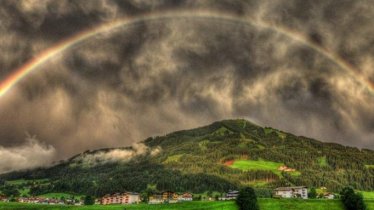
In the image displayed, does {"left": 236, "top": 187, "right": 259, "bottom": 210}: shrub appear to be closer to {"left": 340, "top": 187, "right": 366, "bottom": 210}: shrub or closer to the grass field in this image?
the grass field

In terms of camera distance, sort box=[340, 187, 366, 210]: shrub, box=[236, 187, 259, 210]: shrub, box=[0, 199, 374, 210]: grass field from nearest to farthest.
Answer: box=[236, 187, 259, 210]: shrub, box=[340, 187, 366, 210]: shrub, box=[0, 199, 374, 210]: grass field

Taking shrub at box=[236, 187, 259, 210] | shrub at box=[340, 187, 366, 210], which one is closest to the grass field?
shrub at box=[340, 187, 366, 210]

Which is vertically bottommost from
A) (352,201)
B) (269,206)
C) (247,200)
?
(269,206)

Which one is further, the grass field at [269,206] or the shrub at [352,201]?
the grass field at [269,206]

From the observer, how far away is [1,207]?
19338 cm

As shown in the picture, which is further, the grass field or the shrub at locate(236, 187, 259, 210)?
the grass field

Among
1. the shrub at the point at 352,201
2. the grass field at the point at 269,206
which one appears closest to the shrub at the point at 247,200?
the grass field at the point at 269,206

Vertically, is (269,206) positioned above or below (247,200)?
below

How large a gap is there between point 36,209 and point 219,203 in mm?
89278

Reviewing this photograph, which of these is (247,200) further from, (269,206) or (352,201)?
(352,201)

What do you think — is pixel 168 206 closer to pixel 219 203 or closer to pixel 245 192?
pixel 219 203

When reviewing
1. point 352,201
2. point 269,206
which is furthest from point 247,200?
point 352,201

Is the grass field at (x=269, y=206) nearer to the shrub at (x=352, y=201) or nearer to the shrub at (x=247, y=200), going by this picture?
the shrub at (x=352, y=201)

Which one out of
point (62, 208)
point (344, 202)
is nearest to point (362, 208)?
point (344, 202)
